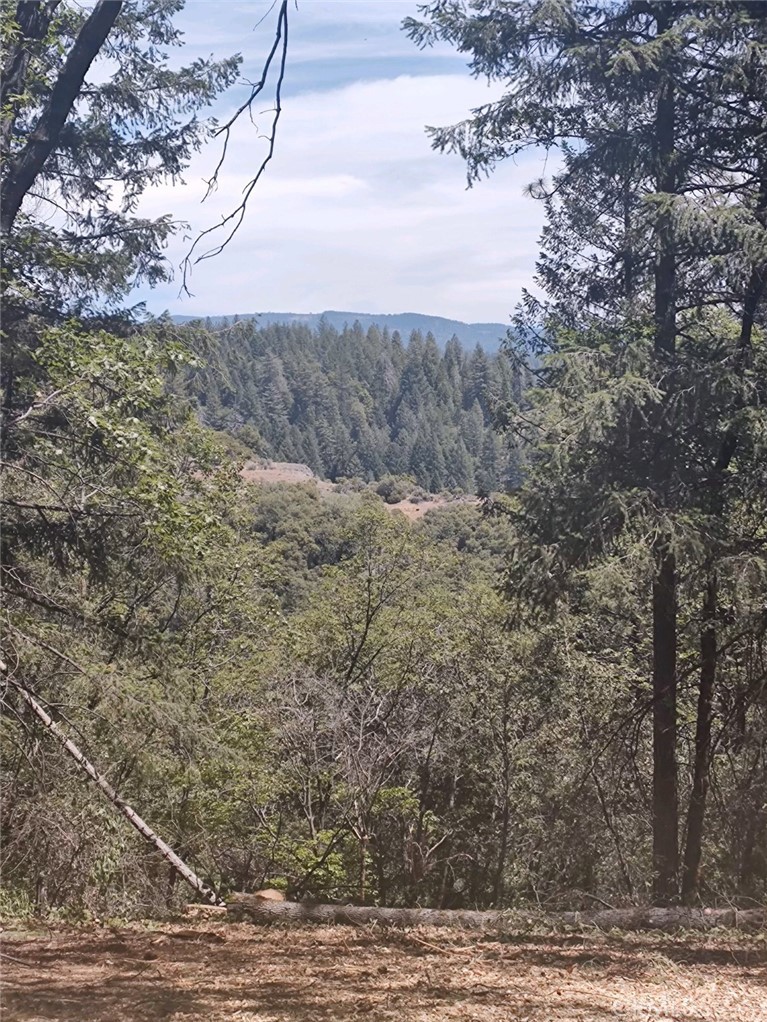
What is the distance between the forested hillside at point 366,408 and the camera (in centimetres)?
9975

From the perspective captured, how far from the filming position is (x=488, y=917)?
6.79 meters

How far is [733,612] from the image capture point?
785 cm

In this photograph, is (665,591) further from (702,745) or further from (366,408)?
(366,408)

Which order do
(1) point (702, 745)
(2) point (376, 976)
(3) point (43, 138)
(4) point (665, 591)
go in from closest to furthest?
1. (2) point (376, 976)
2. (3) point (43, 138)
3. (4) point (665, 591)
4. (1) point (702, 745)

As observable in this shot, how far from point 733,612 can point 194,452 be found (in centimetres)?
A: 625

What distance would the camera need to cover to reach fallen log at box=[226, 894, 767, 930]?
6.31 m

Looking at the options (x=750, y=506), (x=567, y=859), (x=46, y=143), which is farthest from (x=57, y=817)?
(x=567, y=859)

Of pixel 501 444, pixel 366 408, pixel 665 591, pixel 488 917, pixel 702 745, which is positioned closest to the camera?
pixel 488 917

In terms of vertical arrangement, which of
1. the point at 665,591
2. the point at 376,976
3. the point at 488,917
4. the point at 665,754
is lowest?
the point at 488,917

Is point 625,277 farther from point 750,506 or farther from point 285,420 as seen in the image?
point 285,420

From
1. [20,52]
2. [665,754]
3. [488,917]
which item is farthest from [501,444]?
[20,52]

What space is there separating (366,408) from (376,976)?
114 m

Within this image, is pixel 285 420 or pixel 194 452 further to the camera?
pixel 285 420

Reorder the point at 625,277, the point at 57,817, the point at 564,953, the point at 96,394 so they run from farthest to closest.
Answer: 1. the point at 625,277
2. the point at 57,817
3. the point at 96,394
4. the point at 564,953
